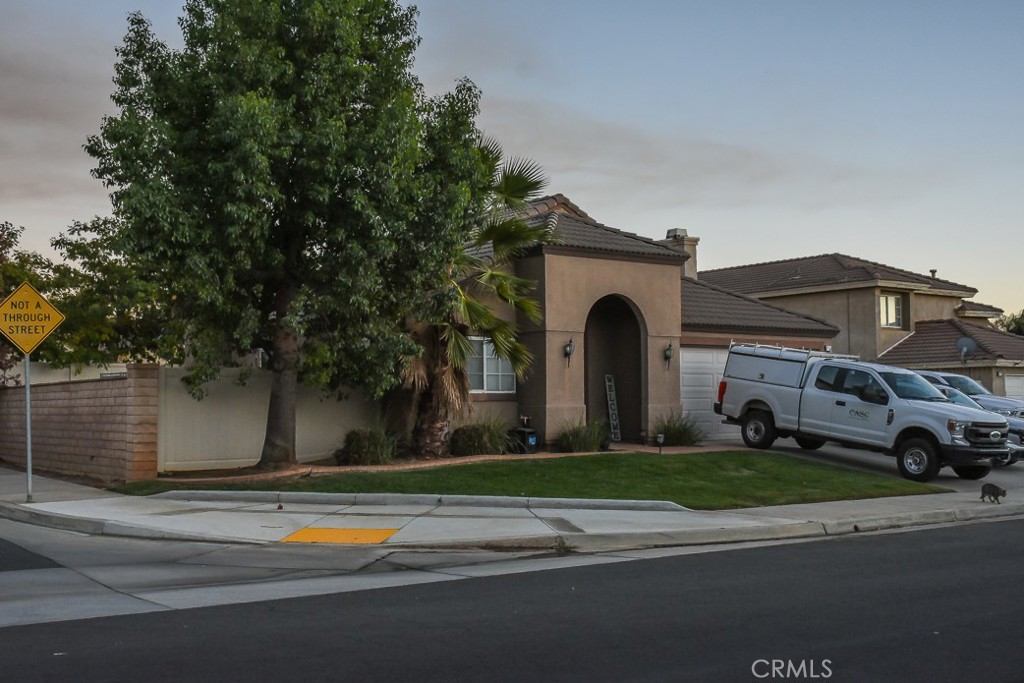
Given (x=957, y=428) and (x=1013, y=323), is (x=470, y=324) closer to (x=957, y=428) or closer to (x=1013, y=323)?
(x=957, y=428)

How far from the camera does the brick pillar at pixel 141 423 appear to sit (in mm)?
18141

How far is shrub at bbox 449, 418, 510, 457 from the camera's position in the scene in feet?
68.2

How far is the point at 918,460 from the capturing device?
67.8 ft

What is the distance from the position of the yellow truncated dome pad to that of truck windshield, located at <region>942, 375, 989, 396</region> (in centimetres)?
1818

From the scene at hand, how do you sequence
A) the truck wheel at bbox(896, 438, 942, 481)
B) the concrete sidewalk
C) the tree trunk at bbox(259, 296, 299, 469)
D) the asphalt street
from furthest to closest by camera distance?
the truck wheel at bbox(896, 438, 942, 481)
the tree trunk at bbox(259, 296, 299, 469)
the concrete sidewalk
the asphalt street

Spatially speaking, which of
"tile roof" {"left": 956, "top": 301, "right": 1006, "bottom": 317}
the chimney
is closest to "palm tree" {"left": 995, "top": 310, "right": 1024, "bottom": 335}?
"tile roof" {"left": 956, "top": 301, "right": 1006, "bottom": 317}

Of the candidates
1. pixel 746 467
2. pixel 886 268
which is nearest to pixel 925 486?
pixel 746 467

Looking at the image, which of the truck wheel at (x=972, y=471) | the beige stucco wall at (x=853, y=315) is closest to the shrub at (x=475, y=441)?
the truck wheel at (x=972, y=471)

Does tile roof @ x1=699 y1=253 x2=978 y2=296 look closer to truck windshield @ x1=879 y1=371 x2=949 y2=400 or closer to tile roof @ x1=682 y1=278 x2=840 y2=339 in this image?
tile roof @ x1=682 y1=278 x2=840 y2=339

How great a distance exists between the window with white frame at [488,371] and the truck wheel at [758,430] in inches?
215

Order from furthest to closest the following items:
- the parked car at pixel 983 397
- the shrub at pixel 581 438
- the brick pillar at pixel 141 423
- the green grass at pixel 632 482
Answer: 1. the parked car at pixel 983 397
2. the shrub at pixel 581 438
3. the brick pillar at pixel 141 423
4. the green grass at pixel 632 482

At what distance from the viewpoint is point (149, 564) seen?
37.0ft

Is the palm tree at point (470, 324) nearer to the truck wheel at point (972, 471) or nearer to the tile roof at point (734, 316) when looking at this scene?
A: the tile roof at point (734, 316)

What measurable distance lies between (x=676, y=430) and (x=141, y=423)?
11500 mm
